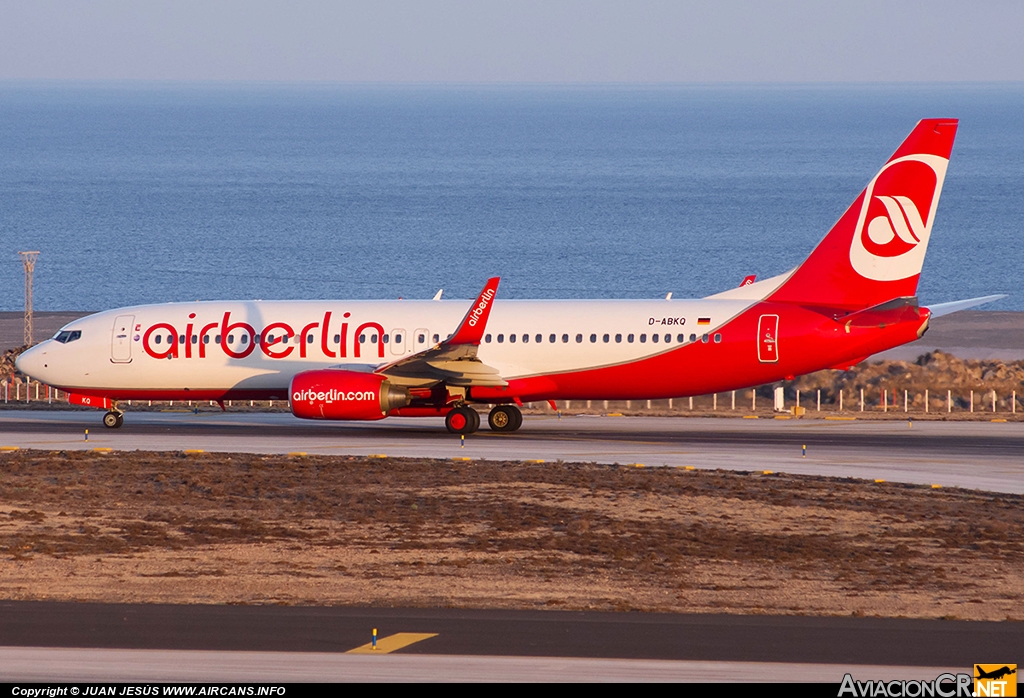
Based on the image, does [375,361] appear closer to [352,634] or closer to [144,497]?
[144,497]

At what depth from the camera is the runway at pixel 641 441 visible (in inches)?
1182

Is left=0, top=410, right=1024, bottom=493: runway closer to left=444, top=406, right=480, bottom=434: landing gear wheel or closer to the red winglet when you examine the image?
left=444, top=406, right=480, bottom=434: landing gear wheel

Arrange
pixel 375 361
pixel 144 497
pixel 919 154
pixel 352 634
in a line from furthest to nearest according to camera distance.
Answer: pixel 375 361, pixel 919 154, pixel 144 497, pixel 352 634

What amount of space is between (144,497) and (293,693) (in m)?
13.3

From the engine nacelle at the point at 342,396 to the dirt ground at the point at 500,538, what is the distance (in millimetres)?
4319

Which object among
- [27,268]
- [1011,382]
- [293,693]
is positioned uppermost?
[27,268]

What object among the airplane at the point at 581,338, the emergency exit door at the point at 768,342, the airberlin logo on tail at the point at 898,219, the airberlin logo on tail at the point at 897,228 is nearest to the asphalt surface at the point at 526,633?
the airplane at the point at 581,338

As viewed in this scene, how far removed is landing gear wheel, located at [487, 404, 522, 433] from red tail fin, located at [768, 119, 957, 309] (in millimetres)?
7379

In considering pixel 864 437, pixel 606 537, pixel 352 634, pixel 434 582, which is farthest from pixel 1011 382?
pixel 352 634

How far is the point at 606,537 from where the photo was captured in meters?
22.5

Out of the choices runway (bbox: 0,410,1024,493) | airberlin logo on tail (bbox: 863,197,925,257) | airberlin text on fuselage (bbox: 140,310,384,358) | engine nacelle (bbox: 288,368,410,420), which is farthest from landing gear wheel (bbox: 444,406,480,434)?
airberlin logo on tail (bbox: 863,197,925,257)

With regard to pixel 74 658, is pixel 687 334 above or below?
above

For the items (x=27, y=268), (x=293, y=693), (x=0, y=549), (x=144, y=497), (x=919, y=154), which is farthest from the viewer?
(x=27, y=268)

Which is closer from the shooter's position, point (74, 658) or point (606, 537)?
point (74, 658)
